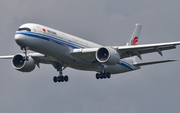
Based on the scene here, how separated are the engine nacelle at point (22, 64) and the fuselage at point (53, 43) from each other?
4.73 meters

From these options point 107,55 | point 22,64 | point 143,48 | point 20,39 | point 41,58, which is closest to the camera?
point 20,39

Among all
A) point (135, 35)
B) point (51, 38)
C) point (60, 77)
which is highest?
point (135, 35)

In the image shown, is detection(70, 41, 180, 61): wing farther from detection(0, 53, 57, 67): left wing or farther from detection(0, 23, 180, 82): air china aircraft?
detection(0, 53, 57, 67): left wing

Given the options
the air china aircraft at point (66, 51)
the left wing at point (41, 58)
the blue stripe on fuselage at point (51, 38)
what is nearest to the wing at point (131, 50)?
the air china aircraft at point (66, 51)

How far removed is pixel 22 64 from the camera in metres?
48.4

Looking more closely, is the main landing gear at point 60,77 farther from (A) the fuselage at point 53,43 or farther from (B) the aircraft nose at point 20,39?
(B) the aircraft nose at point 20,39

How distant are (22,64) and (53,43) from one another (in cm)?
868

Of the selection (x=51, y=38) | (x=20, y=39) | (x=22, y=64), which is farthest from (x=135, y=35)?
(x=20, y=39)

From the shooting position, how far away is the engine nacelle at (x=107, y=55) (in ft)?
144

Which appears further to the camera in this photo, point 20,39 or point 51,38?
point 51,38

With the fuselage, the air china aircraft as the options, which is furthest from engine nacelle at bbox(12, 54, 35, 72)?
the fuselage

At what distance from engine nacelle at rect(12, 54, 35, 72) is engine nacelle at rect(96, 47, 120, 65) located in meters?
9.48

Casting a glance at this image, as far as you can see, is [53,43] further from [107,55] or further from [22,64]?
[22,64]

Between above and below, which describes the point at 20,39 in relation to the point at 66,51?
above
